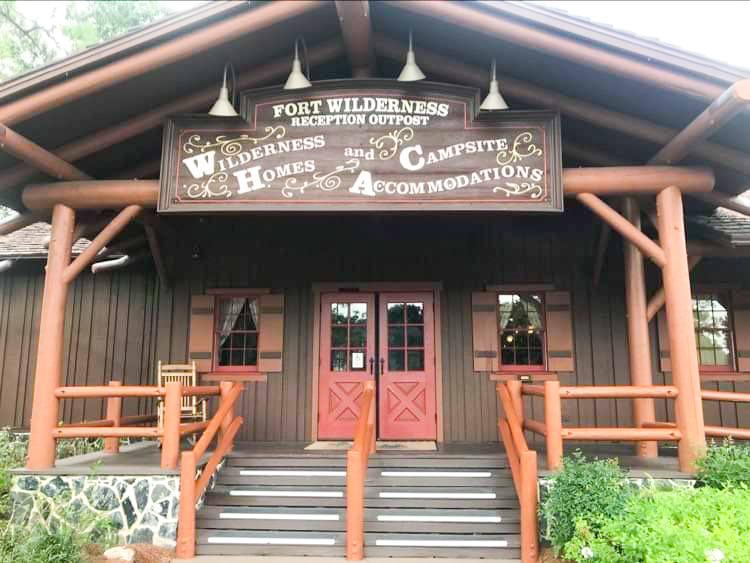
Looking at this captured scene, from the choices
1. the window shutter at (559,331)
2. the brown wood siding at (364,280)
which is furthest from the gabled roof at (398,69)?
the window shutter at (559,331)

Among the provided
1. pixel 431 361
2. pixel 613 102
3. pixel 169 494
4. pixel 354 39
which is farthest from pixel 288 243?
pixel 613 102

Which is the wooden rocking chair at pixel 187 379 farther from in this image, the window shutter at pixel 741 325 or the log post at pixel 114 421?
the window shutter at pixel 741 325

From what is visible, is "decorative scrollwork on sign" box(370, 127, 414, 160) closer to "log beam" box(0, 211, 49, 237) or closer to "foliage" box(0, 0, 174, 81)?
"log beam" box(0, 211, 49, 237)

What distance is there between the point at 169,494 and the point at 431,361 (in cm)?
367

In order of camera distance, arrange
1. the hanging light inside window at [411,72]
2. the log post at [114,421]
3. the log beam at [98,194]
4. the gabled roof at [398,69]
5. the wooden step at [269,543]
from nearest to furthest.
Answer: the wooden step at [269,543], the gabled roof at [398,69], the hanging light inside window at [411,72], the log beam at [98,194], the log post at [114,421]

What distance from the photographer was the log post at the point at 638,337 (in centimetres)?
597

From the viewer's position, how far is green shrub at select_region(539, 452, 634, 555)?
4.16 meters

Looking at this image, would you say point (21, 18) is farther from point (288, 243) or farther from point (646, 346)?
point (646, 346)

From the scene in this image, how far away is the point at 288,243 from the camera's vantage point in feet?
26.2

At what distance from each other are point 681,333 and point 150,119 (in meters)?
5.33

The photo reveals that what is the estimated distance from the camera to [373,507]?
201 inches

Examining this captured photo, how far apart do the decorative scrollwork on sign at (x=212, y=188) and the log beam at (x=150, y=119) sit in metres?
0.84

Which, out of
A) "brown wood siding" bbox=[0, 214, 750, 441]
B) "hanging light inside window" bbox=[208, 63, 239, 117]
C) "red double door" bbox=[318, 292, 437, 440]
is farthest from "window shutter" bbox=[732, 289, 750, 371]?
"hanging light inside window" bbox=[208, 63, 239, 117]

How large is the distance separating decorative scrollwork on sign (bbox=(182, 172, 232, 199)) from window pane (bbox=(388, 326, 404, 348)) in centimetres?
311
